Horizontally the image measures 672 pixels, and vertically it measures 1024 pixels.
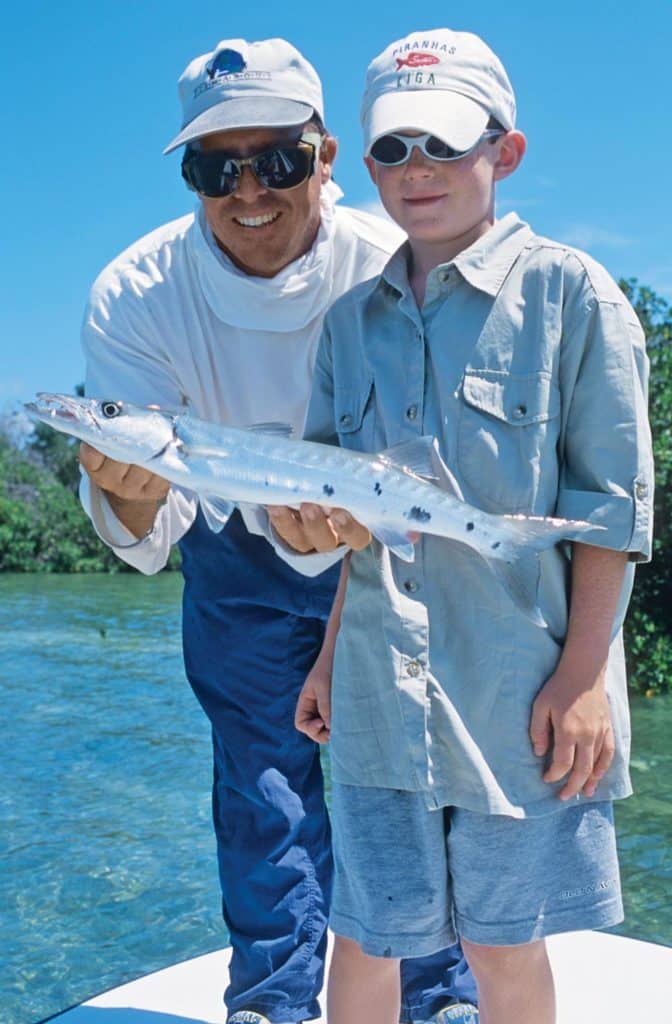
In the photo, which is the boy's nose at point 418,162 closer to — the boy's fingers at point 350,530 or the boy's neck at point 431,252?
the boy's neck at point 431,252

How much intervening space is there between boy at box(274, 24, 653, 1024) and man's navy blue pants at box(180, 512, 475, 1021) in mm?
1006

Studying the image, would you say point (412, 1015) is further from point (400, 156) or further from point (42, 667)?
point (42, 667)

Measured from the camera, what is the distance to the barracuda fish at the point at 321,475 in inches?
91.0

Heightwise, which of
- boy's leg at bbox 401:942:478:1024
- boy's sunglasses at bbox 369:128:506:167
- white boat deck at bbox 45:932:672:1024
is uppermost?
boy's sunglasses at bbox 369:128:506:167

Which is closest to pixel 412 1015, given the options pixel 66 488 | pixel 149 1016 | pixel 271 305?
pixel 149 1016

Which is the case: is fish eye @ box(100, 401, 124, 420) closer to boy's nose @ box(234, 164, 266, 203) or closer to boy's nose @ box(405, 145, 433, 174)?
boy's nose @ box(405, 145, 433, 174)

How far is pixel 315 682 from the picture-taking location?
275cm

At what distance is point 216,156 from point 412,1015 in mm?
2461

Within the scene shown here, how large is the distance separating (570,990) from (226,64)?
2905mm

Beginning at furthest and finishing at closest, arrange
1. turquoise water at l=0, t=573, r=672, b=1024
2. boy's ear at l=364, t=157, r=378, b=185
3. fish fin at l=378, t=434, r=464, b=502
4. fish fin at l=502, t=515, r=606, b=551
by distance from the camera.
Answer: turquoise water at l=0, t=573, r=672, b=1024, boy's ear at l=364, t=157, r=378, b=185, fish fin at l=378, t=434, r=464, b=502, fish fin at l=502, t=515, r=606, b=551

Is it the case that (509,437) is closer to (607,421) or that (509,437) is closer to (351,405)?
(607,421)

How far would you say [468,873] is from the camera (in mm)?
2424

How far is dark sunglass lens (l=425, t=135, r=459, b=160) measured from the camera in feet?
8.04

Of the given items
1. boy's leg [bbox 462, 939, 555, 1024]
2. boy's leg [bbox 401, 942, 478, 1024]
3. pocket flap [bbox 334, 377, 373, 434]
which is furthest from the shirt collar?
boy's leg [bbox 401, 942, 478, 1024]
